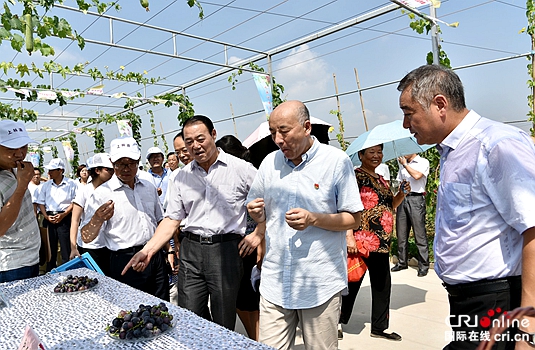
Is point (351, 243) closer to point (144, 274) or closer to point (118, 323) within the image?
point (144, 274)

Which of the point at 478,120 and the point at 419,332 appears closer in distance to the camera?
the point at 478,120

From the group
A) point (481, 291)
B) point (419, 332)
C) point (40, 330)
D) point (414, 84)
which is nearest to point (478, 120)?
point (414, 84)

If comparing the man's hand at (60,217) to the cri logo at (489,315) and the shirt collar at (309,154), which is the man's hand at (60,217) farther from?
the cri logo at (489,315)

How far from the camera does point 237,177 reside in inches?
101

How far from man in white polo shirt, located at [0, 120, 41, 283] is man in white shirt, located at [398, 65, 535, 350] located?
2.07 metres

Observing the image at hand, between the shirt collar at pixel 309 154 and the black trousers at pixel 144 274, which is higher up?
the shirt collar at pixel 309 154

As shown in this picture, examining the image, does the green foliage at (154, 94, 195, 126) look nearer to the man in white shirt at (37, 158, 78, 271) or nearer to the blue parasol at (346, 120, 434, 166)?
the man in white shirt at (37, 158, 78, 271)

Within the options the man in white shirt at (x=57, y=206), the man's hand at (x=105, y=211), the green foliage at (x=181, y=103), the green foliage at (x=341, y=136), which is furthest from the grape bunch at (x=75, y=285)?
the green foliage at (x=181, y=103)

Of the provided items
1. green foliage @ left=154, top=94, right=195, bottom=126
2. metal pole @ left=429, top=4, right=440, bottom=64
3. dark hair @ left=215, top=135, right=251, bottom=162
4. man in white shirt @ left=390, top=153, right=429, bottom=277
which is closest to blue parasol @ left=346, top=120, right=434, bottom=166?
man in white shirt @ left=390, top=153, right=429, bottom=277

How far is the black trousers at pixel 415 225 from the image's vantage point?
4898 millimetres

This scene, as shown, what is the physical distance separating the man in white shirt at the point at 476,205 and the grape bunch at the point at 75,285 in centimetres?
164

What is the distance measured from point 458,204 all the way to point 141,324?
→ 120 cm

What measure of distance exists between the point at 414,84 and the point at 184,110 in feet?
30.6

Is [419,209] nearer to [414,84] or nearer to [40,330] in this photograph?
[414,84]
